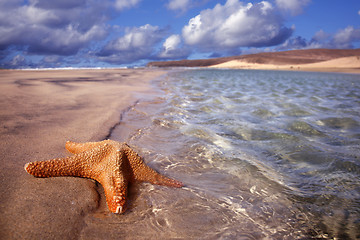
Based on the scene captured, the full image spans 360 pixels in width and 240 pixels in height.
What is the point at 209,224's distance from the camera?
197 cm

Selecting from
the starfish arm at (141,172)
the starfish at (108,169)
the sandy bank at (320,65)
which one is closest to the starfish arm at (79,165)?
the starfish at (108,169)

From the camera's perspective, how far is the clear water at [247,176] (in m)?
1.98

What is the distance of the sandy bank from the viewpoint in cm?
5150

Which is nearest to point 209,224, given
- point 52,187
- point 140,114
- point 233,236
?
point 233,236

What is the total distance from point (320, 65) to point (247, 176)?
75161 mm

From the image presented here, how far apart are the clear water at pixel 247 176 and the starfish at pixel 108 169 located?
0.18 metres

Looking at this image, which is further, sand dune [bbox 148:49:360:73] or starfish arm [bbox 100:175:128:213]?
sand dune [bbox 148:49:360:73]

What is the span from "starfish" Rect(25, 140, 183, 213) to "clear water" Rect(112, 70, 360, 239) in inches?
7.0

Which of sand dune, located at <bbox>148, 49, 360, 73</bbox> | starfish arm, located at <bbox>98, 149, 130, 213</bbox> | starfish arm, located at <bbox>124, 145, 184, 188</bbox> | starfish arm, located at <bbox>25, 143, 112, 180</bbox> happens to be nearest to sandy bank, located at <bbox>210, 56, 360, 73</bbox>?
sand dune, located at <bbox>148, 49, 360, 73</bbox>

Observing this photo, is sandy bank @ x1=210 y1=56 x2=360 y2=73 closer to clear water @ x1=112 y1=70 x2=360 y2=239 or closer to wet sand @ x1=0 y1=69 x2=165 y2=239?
clear water @ x1=112 y1=70 x2=360 y2=239

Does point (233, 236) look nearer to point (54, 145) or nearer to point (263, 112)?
point (54, 145)

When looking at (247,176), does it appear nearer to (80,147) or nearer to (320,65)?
(80,147)

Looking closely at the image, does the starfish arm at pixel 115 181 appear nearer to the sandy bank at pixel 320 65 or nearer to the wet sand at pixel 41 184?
the wet sand at pixel 41 184

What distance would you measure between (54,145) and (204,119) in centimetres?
355
